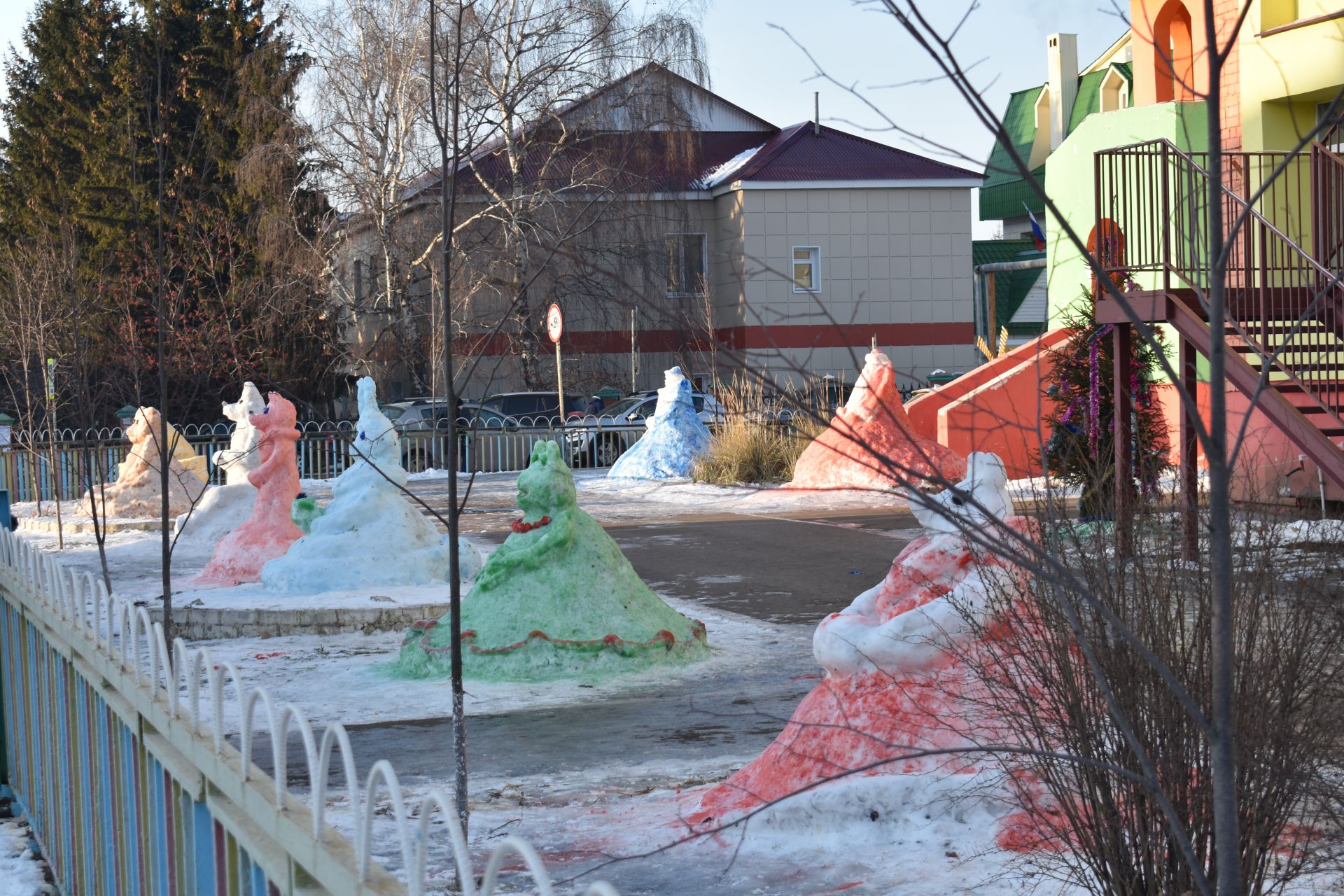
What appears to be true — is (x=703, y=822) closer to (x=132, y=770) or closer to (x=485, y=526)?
(x=132, y=770)

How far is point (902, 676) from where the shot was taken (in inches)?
190

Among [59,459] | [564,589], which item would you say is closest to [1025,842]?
[564,589]

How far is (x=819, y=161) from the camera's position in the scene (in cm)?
3584

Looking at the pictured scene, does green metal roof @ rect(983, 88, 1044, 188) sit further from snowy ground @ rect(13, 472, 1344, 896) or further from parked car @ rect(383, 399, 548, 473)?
snowy ground @ rect(13, 472, 1344, 896)

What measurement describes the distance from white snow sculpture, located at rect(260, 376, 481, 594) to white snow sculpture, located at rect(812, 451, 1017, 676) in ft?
20.5

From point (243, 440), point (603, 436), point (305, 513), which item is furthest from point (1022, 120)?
point (305, 513)

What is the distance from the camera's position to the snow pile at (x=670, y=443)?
23031mm

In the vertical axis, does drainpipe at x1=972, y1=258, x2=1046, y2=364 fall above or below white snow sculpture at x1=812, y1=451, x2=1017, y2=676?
above

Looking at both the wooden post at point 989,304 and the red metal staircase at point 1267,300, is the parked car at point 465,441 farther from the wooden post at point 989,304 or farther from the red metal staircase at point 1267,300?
the red metal staircase at point 1267,300

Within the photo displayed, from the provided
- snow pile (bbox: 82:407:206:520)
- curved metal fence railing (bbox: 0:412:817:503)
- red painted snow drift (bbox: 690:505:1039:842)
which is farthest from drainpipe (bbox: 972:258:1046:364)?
red painted snow drift (bbox: 690:505:1039:842)

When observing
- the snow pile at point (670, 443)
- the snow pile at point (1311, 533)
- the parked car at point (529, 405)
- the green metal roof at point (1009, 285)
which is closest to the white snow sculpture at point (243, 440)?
the snow pile at point (670, 443)

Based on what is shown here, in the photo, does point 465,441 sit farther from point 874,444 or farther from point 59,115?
point 874,444

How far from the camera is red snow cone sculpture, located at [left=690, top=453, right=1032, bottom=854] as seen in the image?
462cm

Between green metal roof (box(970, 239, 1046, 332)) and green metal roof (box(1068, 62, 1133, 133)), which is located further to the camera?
green metal roof (box(970, 239, 1046, 332))
